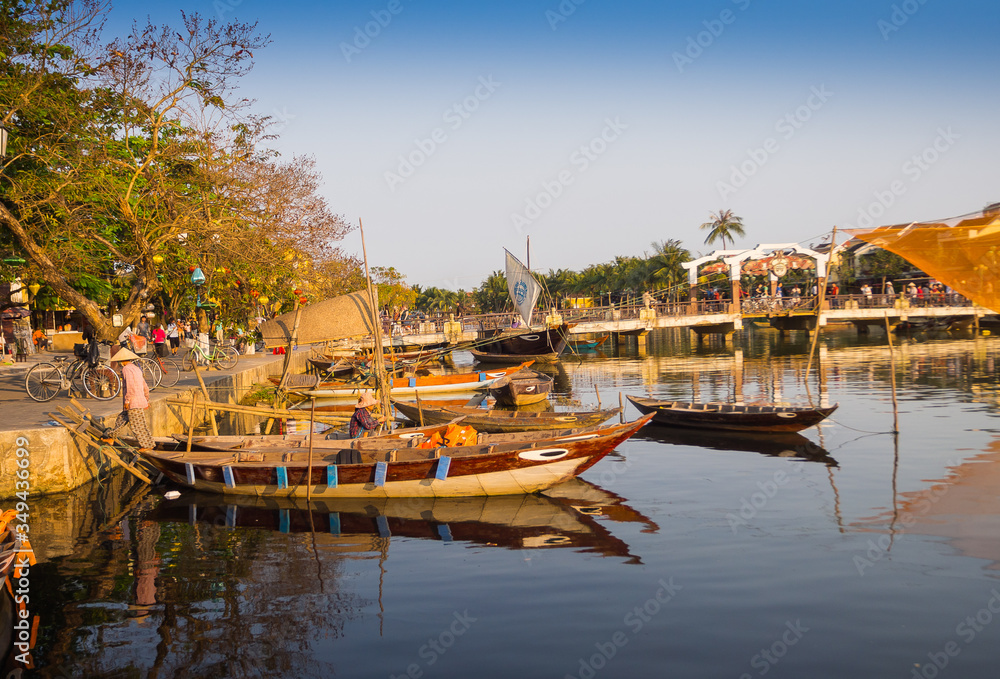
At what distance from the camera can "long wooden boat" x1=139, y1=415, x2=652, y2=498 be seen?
37.1ft

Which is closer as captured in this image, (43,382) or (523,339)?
(43,382)

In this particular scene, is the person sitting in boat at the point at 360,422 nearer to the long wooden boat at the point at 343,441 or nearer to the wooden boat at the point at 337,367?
the long wooden boat at the point at 343,441

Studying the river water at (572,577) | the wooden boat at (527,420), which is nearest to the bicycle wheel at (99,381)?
the river water at (572,577)

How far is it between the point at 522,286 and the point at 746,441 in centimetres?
1927

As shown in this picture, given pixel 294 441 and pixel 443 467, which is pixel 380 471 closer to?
pixel 443 467

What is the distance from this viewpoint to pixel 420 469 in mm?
11344

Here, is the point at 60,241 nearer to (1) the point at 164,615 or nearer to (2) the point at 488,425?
(2) the point at 488,425

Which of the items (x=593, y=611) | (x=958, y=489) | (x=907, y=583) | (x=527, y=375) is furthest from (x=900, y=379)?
(x=593, y=611)

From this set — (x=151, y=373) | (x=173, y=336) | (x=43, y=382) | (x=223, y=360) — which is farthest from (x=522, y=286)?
(x=43, y=382)

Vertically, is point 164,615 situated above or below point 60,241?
below

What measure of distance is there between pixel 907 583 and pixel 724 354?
35.6m

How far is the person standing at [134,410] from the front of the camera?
12461 millimetres

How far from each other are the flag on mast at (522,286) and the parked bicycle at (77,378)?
20.9 meters

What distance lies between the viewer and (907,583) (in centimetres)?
800
